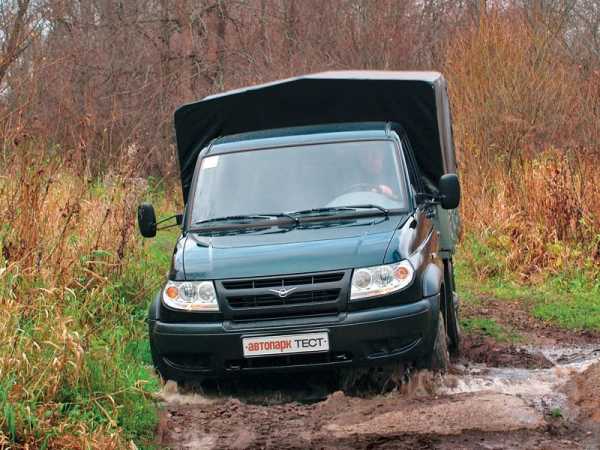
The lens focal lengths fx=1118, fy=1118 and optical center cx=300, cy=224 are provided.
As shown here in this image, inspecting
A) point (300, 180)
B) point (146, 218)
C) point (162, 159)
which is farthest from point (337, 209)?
point (162, 159)

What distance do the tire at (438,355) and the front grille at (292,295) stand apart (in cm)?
74

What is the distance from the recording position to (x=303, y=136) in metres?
8.63

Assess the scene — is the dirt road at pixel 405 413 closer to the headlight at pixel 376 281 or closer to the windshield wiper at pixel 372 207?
the headlight at pixel 376 281

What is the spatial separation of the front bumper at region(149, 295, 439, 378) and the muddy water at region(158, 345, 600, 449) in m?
0.24

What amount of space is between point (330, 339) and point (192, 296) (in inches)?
37.8

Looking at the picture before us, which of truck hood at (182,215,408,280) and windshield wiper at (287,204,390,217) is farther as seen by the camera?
windshield wiper at (287,204,390,217)

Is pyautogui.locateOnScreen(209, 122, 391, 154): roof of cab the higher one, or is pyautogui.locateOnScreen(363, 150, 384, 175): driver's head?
pyautogui.locateOnScreen(209, 122, 391, 154): roof of cab

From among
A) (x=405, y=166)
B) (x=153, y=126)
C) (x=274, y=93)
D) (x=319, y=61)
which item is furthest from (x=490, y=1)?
(x=405, y=166)

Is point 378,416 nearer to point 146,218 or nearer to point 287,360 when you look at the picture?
point 287,360

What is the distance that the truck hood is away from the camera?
7.05 m

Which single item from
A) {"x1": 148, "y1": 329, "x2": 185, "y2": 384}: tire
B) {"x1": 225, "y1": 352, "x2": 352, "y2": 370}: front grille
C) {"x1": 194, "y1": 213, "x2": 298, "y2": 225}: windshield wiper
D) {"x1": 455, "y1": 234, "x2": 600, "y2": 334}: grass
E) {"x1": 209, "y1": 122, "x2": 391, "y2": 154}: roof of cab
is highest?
{"x1": 209, "y1": 122, "x2": 391, "y2": 154}: roof of cab

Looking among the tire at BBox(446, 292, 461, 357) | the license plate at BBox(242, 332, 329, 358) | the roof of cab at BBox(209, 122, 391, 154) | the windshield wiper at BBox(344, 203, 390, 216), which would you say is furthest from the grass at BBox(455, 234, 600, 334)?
the license plate at BBox(242, 332, 329, 358)

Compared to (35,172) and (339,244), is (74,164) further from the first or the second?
(339,244)

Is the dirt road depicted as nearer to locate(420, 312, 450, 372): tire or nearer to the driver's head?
locate(420, 312, 450, 372): tire
